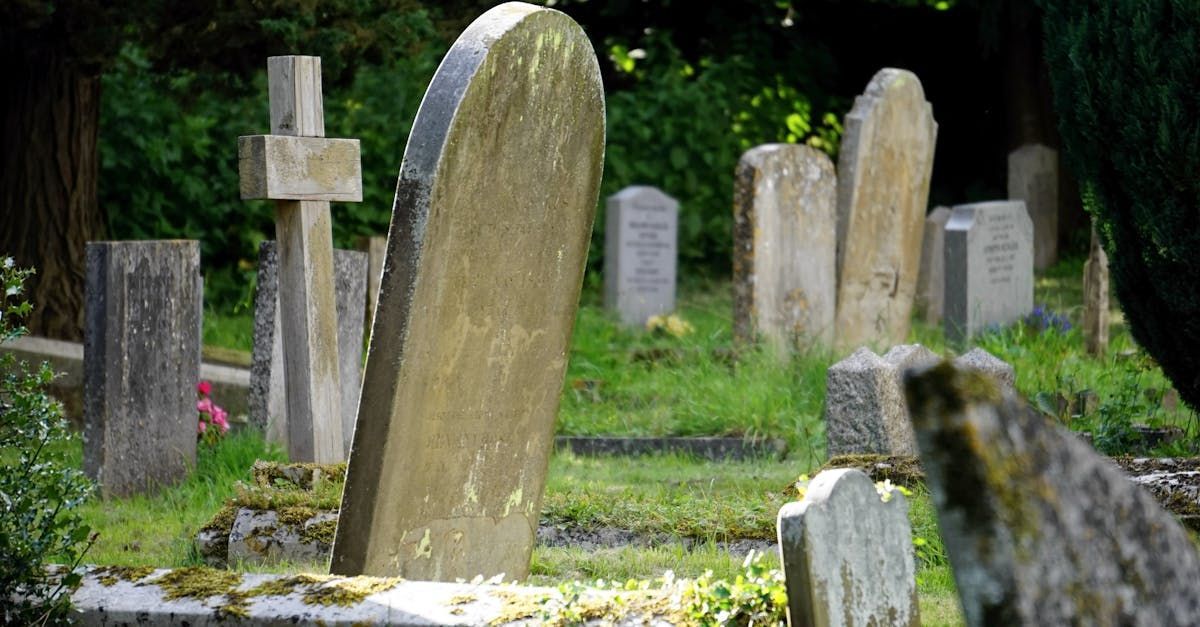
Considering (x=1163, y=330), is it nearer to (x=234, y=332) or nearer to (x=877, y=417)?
(x=877, y=417)

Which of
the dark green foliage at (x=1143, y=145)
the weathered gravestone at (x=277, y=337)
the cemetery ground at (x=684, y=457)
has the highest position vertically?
the dark green foliage at (x=1143, y=145)

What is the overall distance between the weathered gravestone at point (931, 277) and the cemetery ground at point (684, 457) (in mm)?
1249

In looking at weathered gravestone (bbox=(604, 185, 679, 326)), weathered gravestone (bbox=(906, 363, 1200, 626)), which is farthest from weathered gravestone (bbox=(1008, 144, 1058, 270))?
weathered gravestone (bbox=(906, 363, 1200, 626))

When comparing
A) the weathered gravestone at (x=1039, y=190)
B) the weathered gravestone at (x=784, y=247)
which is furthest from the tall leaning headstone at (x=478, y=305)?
the weathered gravestone at (x=1039, y=190)

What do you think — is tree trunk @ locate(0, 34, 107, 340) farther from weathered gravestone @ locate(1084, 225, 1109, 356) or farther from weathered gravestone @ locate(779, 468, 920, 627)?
weathered gravestone @ locate(779, 468, 920, 627)

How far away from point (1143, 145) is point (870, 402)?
1603 mm

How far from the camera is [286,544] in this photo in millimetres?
5383

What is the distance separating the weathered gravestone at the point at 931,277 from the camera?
14375 millimetres

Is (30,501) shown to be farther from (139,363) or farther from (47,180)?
(47,180)

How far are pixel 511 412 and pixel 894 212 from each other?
7.42 meters

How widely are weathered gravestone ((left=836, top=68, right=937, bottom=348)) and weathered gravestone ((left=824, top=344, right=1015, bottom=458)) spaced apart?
419cm

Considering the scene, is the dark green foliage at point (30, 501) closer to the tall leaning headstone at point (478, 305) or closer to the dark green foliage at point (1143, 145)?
the tall leaning headstone at point (478, 305)

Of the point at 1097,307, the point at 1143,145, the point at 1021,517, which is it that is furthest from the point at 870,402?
the point at 1021,517

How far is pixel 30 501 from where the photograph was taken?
407 centimetres
